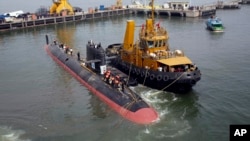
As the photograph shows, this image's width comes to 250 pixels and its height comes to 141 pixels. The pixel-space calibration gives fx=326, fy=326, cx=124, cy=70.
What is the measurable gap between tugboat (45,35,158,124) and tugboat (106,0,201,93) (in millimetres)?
1762

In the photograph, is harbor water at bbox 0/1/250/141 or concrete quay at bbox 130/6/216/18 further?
concrete quay at bbox 130/6/216/18

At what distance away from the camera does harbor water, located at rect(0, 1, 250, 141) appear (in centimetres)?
2833

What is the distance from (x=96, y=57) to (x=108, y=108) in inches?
317

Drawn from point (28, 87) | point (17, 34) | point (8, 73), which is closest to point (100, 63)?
point (28, 87)

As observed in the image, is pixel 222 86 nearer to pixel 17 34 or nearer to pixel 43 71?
pixel 43 71

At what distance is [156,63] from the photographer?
37062 millimetres

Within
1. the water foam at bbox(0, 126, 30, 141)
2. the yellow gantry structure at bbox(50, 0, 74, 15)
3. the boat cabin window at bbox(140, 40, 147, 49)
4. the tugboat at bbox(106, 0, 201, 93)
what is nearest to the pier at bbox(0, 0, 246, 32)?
the yellow gantry structure at bbox(50, 0, 74, 15)

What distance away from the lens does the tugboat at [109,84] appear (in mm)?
30422

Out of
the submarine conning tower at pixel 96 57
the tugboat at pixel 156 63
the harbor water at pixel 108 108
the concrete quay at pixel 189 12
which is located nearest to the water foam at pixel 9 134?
the harbor water at pixel 108 108

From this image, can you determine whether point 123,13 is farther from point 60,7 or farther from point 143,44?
point 143,44

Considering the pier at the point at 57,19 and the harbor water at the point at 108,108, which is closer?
the harbor water at the point at 108,108

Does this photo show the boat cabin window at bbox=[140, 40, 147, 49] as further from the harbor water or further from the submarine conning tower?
the harbor water

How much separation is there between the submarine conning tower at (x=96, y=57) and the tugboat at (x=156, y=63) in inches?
162

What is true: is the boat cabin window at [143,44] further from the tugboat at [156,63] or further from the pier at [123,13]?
the pier at [123,13]
